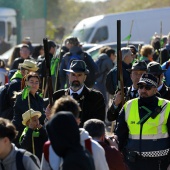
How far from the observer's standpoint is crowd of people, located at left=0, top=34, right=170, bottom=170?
564 centimetres

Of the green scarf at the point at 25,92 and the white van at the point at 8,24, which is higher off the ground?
the white van at the point at 8,24

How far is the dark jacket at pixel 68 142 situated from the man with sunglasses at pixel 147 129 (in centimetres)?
256

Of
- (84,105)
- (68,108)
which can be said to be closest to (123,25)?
(84,105)

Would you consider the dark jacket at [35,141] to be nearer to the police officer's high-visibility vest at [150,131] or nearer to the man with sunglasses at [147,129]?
the man with sunglasses at [147,129]

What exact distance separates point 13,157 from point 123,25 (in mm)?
20364

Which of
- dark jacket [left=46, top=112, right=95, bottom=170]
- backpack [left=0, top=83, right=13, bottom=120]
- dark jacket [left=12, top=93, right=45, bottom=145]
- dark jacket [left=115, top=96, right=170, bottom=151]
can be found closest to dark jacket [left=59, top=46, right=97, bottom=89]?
backpack [left=0, top=83, right=13, bottom=120]

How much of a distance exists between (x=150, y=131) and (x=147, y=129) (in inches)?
1.5

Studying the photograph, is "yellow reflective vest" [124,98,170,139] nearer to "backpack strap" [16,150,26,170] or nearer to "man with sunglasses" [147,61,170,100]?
"man with sunglasses" [147,61,170,100]

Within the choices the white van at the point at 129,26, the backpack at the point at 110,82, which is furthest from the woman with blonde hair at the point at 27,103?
the white van at the point at 129,26

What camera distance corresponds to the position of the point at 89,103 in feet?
29.7

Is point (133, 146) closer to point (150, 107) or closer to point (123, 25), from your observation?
point (150, 107)

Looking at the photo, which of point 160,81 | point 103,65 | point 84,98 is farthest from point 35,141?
point 103,65

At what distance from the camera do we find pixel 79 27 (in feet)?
93.8

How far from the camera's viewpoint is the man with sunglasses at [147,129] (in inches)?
320
